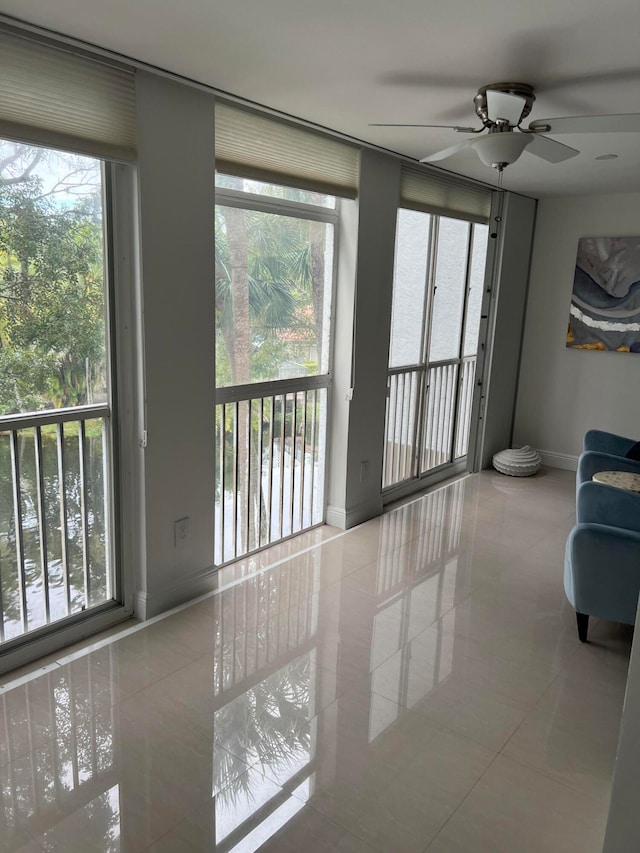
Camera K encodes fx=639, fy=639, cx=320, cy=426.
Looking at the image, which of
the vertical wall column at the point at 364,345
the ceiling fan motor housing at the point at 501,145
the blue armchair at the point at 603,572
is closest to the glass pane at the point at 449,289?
the vertical wall column at the point at 364,345

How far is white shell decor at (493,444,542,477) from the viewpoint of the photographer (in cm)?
550

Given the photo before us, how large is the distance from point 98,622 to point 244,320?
1655mm

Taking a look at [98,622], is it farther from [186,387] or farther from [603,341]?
[603,341]

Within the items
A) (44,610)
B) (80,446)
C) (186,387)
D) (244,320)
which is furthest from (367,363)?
(44,610)

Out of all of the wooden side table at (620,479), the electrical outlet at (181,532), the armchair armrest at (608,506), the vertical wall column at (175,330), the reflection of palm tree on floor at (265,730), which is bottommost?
the reflection of palm tree on floor at (265,730)

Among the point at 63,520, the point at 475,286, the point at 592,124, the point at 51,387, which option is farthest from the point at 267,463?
the point at 475,286

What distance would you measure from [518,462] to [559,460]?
2.14 feet

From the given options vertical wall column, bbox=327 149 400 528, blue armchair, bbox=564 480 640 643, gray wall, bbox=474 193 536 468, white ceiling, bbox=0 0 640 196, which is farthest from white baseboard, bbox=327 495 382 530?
white ceiling, bbox=0 0 640 196

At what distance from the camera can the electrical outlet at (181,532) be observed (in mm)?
3061

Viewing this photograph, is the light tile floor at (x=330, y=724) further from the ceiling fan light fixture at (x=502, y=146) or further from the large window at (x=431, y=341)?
the ceiling fan light fixture at (x=502, y=146)

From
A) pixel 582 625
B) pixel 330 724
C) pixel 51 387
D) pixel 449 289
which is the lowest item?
pixel 330 724

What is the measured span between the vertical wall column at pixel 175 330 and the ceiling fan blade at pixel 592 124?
4.72 ft

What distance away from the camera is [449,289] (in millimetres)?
5086

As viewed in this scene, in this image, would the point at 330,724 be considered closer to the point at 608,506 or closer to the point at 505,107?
the point at 608,506
